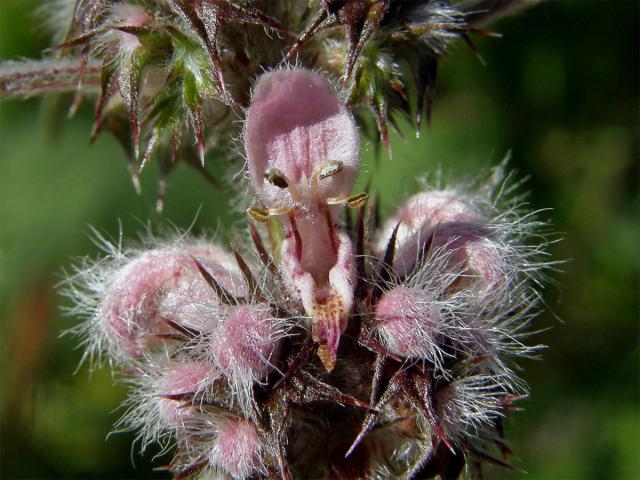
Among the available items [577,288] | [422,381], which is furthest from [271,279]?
[577,288]

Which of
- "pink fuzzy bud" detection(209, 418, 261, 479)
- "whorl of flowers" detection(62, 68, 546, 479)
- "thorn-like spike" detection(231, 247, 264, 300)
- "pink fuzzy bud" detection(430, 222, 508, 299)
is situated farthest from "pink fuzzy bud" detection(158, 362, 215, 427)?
"pink fuzzy bud" detection(430, 222, 508, 299)

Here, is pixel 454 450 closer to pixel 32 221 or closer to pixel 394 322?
pixel 394 322

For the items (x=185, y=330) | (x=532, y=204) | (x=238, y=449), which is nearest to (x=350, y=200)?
(x=185, y=330)

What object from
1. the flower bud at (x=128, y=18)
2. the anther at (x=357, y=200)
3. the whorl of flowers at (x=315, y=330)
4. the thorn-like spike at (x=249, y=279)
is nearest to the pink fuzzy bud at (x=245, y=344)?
the whorl of flowers at (x=315, y=330)

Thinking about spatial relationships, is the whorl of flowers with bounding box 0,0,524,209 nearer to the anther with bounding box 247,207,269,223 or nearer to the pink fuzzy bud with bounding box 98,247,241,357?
the anther with bounding box 247,207,269,223

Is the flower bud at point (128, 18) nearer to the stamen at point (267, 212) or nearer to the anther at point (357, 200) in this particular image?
the stamen at point (267, 212)

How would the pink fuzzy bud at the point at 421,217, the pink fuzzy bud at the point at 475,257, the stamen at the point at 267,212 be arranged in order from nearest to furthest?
the stamen at the point at 267,212
the pink fuzzy bud at the point at 475,257
the pink fuzzy bud at the point at 421,217

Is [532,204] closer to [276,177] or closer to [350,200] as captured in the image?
[350,200]
